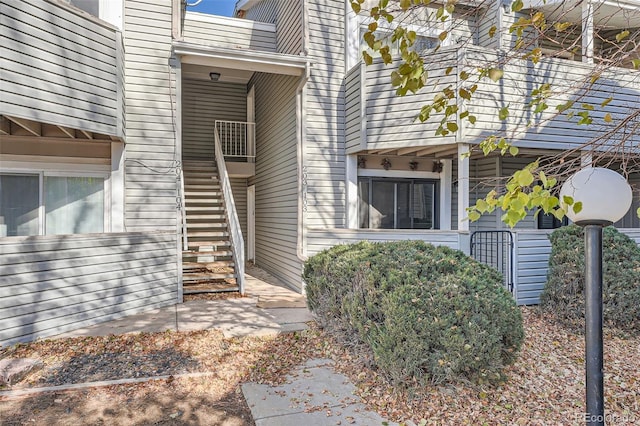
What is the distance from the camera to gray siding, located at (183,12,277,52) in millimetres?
9008

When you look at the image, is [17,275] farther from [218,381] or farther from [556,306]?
[556,306]

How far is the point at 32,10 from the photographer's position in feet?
15.7

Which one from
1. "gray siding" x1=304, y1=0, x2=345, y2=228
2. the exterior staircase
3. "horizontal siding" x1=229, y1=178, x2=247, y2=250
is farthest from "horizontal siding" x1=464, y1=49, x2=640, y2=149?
"horizontal siding" x1=229, y1=178, x2=247, y2=250

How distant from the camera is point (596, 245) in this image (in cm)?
185

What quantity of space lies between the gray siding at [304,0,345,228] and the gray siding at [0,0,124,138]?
3342 millimetres

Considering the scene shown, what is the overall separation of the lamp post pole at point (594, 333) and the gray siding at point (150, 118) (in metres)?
6.08

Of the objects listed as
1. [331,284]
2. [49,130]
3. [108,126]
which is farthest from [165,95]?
[331,284]

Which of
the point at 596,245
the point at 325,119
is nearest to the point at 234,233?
the point at 325,119

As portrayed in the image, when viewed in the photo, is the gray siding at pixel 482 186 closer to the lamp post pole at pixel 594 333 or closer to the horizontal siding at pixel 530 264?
the horizontal siding at pixel 530 264

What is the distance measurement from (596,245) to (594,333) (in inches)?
16.2

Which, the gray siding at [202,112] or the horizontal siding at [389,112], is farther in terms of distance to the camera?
the gray siding at [202,112]

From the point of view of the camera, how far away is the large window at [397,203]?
8031mm

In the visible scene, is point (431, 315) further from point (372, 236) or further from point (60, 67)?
point (60, 67)

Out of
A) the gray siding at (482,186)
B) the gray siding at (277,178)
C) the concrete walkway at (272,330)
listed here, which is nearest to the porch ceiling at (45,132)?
the concrete walkway at (272,330)
